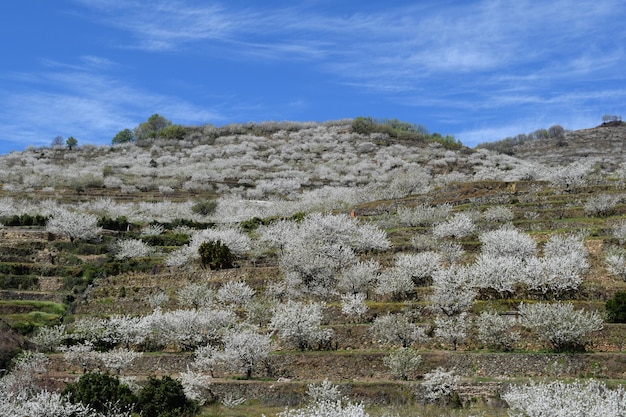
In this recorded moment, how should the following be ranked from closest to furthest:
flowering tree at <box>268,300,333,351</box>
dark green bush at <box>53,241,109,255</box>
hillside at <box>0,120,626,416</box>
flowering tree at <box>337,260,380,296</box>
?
hillside at <box>0,120,626,416</box> < flowering tree at <box>268,300,333,351</box> < flowering tree at <box>337,260,380,296</box> < dark green bush at <box>53,241,109,255</box>

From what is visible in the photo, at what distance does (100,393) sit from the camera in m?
21.6

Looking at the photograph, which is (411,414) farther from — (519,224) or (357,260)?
(519,224)

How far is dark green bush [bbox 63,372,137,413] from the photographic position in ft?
69.8

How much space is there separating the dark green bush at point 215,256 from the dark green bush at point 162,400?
2267 cm

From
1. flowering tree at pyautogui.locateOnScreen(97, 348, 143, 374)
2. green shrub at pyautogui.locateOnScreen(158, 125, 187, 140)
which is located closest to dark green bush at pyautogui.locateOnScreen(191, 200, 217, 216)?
flowering tree at pyautogui.locateOnScreen(97, 348, 143, 374)

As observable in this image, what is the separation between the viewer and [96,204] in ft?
246

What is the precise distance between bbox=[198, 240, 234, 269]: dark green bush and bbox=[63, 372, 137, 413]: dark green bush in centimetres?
2302

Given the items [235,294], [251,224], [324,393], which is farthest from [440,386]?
[251,224]

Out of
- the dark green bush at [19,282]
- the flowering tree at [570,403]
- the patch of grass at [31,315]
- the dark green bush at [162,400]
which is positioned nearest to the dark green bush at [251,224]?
the dark green bush at [19,282]

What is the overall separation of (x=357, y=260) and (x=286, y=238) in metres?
8.49

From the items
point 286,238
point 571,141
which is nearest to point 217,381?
point 286,238

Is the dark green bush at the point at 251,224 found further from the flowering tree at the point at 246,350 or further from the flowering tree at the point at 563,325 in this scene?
the flowering tree at the point at 563,325

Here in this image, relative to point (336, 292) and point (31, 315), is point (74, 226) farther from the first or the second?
point (336, 292)

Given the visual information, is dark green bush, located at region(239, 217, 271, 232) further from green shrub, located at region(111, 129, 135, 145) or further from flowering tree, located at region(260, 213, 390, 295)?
green shrub, located at region(111, 129, 135, 145)
